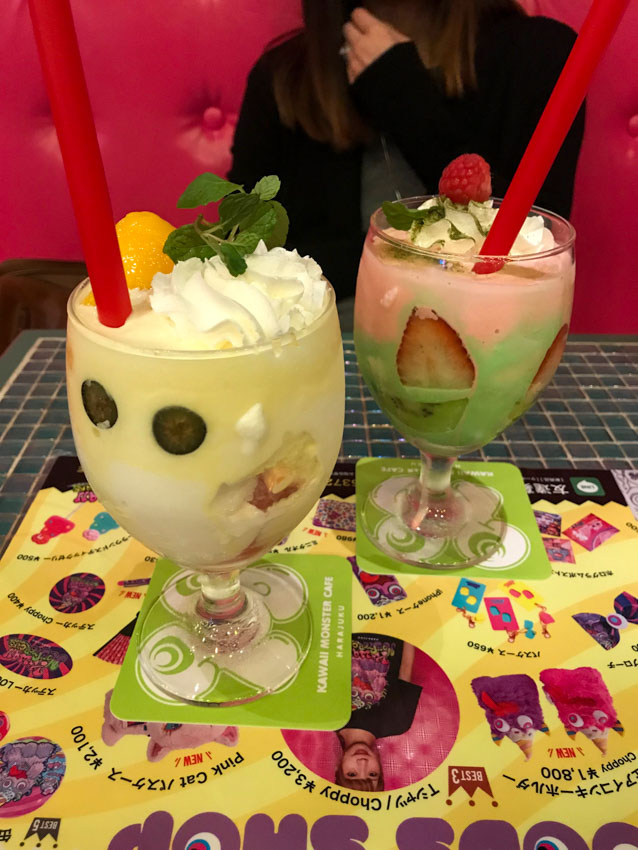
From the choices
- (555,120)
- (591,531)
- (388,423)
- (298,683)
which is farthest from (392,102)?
(298,683)

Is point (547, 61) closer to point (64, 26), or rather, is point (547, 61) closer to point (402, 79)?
point (402, 79)

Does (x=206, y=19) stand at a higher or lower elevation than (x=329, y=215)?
higher

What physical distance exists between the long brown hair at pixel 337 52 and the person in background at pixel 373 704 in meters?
1.38

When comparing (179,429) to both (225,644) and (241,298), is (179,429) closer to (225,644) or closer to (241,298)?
(241,298)

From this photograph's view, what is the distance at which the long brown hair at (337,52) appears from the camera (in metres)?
1.55

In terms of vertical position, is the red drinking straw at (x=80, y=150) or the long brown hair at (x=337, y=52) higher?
the red drinking straw at (x=80, y=150)

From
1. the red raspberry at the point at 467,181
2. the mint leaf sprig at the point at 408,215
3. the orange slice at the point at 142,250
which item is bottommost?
the mint leaf sprig at the point at 408,215

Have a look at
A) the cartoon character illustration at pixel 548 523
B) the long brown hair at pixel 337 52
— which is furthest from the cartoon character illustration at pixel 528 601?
the long brown hair at pixel 337 52

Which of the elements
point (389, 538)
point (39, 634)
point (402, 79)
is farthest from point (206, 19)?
point (39, 634)

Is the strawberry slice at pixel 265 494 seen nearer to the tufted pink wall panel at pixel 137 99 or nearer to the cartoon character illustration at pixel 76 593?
the cartoon character illustration at pixel 76 593

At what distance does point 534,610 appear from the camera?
0.75 meters

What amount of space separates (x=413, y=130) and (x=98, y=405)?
1379 mm

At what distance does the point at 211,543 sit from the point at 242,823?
23 cm

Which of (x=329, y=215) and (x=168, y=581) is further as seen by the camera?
(x=329, y=215)
